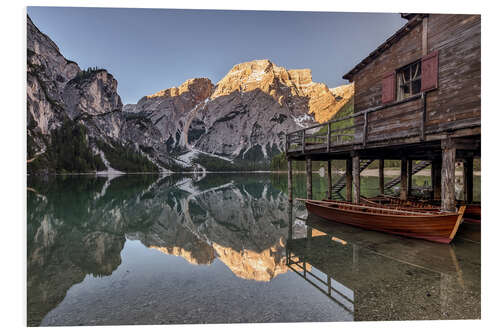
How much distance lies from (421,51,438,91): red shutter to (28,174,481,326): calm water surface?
598 centimetres

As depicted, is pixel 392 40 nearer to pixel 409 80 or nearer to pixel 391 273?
pixel 409 80

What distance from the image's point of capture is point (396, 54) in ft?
41.0

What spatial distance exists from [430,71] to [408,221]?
593cm

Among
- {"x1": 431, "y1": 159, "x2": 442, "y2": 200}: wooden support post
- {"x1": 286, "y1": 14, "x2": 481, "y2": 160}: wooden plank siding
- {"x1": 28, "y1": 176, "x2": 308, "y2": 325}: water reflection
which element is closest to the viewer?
{"x1": 28, "y1": 176, "x2": 308, "y2": 325}: water reflection

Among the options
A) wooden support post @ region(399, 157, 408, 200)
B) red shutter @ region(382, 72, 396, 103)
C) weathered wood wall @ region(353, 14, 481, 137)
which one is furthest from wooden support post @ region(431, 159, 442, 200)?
red shutter @ region(382, 72, 396, 103)

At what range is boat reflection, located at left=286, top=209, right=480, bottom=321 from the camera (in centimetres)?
537

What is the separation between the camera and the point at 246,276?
7.28 metres

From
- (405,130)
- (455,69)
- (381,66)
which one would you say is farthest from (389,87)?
(455,69)

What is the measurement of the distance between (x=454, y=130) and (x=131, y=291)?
1124 centimetres

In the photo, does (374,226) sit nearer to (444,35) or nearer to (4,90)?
(444,35)

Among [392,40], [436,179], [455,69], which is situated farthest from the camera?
[436,179]

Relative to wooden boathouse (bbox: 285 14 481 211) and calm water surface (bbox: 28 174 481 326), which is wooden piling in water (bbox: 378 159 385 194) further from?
calm water surface (bbox: 28 174 481 326)

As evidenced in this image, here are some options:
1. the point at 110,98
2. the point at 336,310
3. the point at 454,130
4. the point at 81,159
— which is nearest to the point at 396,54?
the point at 454,130
